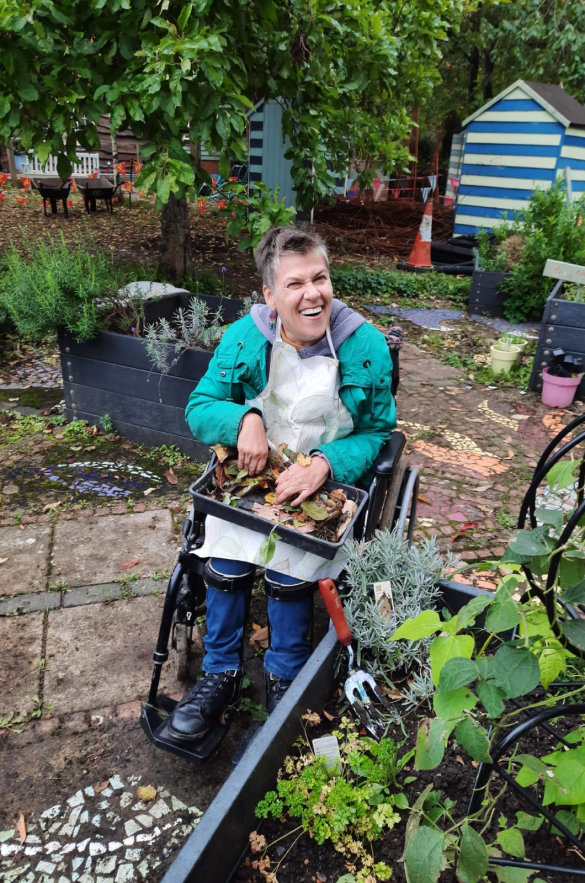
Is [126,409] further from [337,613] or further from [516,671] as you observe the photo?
[516,671]

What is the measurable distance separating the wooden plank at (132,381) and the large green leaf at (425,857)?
2884 millimetres

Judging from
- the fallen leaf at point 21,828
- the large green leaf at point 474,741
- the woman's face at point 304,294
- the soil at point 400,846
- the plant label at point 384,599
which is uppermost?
the woman's face at point 304,294

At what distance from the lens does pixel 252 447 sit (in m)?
1.99

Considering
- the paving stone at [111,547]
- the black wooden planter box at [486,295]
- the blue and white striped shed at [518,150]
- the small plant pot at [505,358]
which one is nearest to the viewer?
the paving stone at [111,547]

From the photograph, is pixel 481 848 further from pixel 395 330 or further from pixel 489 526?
pixel 489 526

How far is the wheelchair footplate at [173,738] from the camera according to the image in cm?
188

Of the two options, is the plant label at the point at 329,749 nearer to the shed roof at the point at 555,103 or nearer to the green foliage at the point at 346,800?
the green foliage at the point at 346,800

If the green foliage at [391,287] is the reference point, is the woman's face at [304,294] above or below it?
above

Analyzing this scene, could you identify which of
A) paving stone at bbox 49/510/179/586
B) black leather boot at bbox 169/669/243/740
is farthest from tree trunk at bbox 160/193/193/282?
black leather boot at bbox 169/669/243/740

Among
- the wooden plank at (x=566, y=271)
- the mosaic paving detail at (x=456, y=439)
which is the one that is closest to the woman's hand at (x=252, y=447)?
the mosaic paving detail at (x=456, y=439)

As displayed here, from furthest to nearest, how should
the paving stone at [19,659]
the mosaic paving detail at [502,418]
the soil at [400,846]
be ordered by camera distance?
1. the mosaic paving detail at [502,418]
2. the paving stone at [19,659]
3. the soil at [400,846]

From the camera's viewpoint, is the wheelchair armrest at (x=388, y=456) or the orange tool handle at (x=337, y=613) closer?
the orange tool handle at (x=337, y=613)

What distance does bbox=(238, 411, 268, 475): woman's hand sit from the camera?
6.54 ft

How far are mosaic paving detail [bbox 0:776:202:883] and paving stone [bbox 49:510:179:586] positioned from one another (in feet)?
3.69
